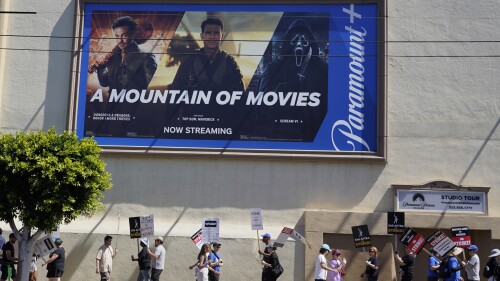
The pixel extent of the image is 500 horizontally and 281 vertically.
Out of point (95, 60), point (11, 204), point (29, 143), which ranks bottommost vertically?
point (11, 204)

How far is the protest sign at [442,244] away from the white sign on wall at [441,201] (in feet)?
8.94

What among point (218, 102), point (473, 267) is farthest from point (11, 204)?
point (473, 267)

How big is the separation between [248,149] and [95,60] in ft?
19.2

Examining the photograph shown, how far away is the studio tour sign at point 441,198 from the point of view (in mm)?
20344

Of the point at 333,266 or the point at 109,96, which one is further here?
the point at 109,96

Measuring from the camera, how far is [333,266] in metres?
18.0

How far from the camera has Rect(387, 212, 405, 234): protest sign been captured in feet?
62.0

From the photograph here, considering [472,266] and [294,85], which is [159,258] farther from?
[472,266]

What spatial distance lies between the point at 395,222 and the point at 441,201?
2317 millimetres

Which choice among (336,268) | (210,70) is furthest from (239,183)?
(336,268)

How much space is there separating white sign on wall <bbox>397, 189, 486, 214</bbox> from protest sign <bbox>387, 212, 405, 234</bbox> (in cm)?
142

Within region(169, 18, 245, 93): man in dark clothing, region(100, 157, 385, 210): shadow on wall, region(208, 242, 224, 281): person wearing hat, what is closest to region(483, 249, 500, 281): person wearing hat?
region(100, 157, 385, 210): shadow on wall

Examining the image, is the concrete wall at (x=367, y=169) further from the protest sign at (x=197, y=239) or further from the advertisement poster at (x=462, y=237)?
the advertisement poster at (x=462, y=237)

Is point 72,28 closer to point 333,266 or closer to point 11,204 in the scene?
point 11,204
